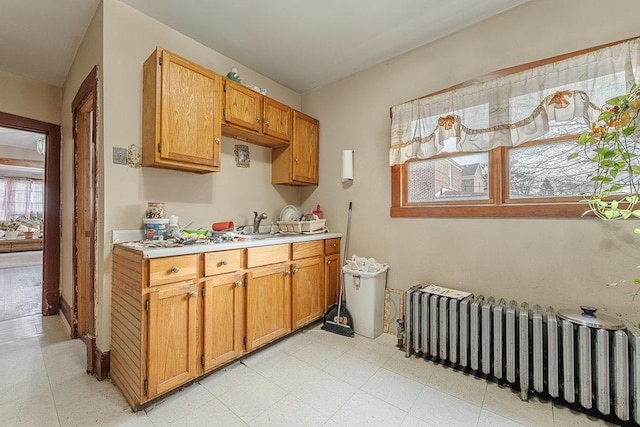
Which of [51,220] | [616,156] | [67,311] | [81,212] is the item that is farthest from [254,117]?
[67,311]

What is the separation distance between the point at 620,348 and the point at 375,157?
7.08 ft

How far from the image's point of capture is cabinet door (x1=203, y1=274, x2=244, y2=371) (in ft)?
5.96

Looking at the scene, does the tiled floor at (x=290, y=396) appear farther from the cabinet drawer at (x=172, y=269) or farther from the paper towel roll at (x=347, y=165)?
the paper towel roll at (x=347, y=165)

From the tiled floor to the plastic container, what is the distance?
1.03 m

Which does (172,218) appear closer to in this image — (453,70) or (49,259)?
(49,259)

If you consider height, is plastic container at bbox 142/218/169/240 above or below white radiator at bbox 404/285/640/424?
above

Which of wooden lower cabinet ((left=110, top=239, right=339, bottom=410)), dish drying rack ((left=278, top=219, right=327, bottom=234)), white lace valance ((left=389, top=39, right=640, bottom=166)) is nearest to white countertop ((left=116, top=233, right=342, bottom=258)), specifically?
wooden lower cabinet ((left=110, top=239, right=339, bottom=410))

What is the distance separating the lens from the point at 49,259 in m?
3.06

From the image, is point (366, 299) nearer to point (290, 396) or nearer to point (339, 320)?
point (339, 320)

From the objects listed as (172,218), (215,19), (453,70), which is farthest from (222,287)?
(453,70)

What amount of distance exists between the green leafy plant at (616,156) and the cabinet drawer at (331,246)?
2.02 meters

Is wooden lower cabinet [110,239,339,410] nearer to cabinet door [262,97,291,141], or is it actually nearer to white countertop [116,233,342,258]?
white countertop [116,233,342,258]

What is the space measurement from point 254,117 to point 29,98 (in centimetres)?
265

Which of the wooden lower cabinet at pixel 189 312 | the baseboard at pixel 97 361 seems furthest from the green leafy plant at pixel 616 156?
the baseboard at pixel 97 361
